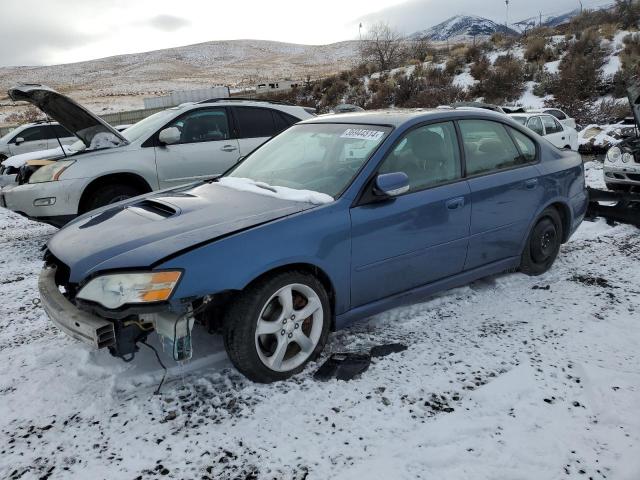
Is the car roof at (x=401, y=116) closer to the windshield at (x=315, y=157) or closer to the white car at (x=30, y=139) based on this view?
the windshield at (x=315, y=157)

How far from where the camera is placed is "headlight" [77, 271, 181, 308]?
2.52m

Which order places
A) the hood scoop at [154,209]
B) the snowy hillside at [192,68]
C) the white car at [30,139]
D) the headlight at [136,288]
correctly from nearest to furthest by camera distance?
1. the headlight at [136,288]
2. the hood scoop at [154,209]
3. the white car at [30,139]
4. the snowy hillside at [192,68]

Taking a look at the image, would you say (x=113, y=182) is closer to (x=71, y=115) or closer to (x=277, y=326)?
(x=71, y=115)

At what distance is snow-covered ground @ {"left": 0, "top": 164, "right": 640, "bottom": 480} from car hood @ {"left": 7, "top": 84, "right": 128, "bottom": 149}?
2715mm

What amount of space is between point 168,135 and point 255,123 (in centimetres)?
129

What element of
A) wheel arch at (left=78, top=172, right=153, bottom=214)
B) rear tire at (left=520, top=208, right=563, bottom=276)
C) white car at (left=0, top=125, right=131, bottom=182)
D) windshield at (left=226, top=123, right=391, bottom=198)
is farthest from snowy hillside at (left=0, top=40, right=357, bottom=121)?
rear tire at (left=520, top=208, right=563, bottom=276)

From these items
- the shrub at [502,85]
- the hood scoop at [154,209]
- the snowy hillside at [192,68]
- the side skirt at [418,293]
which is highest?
the snowy hillside at [192,68]

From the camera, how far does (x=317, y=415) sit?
105 inches

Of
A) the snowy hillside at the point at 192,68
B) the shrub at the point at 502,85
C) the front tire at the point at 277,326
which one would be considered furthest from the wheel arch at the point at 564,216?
the snowy hillside at the point at 192,68

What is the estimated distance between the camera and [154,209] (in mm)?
3291

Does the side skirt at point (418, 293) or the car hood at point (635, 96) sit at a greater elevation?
the car hood at point (635, 96)

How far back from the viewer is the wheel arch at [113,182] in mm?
5730

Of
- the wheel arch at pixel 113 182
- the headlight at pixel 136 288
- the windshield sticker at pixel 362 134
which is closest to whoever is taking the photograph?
the headlight at pixel 136 288

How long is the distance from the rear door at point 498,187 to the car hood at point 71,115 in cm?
422
